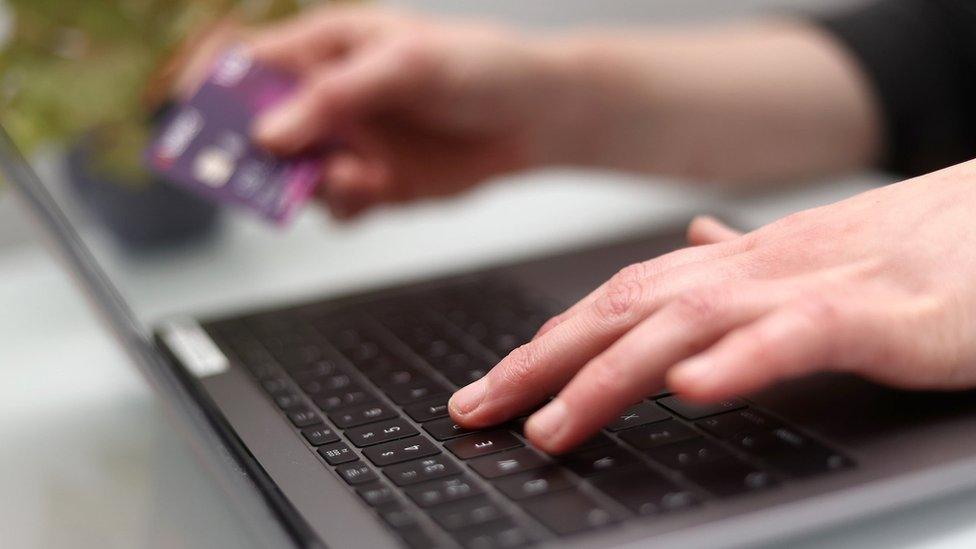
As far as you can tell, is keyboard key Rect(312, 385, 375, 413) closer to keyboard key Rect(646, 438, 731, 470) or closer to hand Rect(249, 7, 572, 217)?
keyboard key Rect(646, 438, 731, 470)

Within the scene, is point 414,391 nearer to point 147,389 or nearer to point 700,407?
Result: point 700,407

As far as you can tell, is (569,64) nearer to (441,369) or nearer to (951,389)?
(441,369)

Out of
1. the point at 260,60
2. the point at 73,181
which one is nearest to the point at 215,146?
the point at 260,60

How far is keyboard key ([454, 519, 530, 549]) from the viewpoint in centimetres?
38

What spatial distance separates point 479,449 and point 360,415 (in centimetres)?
9

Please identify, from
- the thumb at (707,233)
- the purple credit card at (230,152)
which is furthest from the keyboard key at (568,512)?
the purple credit card at (230,152)

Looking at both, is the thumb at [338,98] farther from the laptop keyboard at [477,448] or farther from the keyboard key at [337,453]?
the keyboard key at [337,453]

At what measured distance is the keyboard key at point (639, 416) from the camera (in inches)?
18.5

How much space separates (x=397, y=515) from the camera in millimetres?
409

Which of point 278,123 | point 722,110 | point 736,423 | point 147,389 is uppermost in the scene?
point 722,110

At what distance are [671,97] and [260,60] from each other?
39 cm

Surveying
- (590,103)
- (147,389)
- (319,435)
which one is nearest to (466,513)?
(319,435)

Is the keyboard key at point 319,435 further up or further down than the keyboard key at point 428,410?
further down

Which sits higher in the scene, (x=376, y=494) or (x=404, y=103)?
(x=404, y=103)
